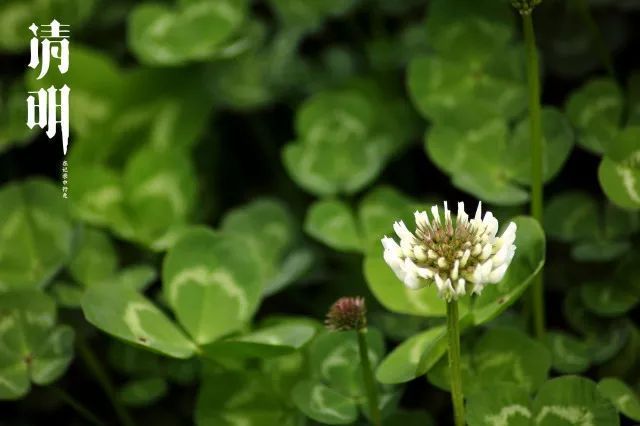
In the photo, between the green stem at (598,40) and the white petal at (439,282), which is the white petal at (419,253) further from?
the green stem at (598,40)

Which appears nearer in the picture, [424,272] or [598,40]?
[424,272]

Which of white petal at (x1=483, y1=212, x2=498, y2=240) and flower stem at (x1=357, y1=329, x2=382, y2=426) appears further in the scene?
flower stem at (x1=357, y1=329, x2=382, y2=426)

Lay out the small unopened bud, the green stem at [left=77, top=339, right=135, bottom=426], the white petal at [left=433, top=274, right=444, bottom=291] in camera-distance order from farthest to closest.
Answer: the green stem at [left=77, top=339, right=135, bottom=426], the small unopened bud, the white petal at [left=433, top=274, right=444, bottom=291]

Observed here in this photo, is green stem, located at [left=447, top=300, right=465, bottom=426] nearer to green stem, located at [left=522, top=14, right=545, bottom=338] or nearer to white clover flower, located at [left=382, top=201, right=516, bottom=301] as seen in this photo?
white clover flower, located at [left=382, top=201, right=516, bottom=301]

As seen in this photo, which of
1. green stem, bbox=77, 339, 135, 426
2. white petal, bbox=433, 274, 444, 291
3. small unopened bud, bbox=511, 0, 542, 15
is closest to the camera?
white petal, bbox=433, 274, 444, 291

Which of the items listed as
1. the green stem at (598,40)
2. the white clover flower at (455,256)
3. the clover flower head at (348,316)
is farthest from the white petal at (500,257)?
the green stem at (598,40)

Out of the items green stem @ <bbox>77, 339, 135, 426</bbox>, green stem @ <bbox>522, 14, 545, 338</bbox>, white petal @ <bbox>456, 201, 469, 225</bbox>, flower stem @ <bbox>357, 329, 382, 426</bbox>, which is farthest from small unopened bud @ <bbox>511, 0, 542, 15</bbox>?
green stem @ <bbox>77, 339, 135, 426</bbox>

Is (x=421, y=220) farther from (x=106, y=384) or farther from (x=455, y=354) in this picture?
(x=106, y=384)

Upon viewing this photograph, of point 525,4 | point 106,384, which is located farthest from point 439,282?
point 106,384
